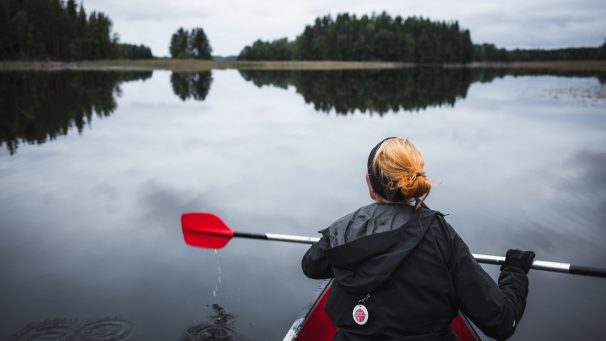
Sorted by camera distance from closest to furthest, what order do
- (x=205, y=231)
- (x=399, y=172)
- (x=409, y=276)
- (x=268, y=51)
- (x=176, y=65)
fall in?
(x=409, y=276)
(x=399, y=172)
(x=205, y=231)
(x=176, y=65)
(x=268, y=51)

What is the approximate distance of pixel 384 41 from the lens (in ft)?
394

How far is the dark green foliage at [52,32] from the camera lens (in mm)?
69312

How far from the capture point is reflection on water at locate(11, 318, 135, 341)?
4594 millimetres

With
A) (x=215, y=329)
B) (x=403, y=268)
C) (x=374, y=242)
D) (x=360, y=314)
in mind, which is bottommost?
(x=215, y=329)

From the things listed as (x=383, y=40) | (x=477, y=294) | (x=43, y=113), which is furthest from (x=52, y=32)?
(x=477, y=294)

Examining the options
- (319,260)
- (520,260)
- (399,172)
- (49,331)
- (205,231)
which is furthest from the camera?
(205,231)

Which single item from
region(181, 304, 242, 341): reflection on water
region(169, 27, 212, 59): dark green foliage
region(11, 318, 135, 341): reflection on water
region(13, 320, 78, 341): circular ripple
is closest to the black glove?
region(181, 304, 242, 341): reflection on water

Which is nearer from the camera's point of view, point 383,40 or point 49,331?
point 49,331

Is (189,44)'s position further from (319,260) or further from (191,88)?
(319,260)

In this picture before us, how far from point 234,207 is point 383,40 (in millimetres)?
117294

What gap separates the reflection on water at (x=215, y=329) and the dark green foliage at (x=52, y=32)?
74.7 metres

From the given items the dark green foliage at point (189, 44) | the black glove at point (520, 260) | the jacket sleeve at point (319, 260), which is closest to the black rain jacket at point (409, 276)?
the jacket sleeve at point (319, 260)

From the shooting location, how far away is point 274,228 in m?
7.91

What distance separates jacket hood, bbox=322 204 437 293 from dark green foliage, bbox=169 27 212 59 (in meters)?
124
